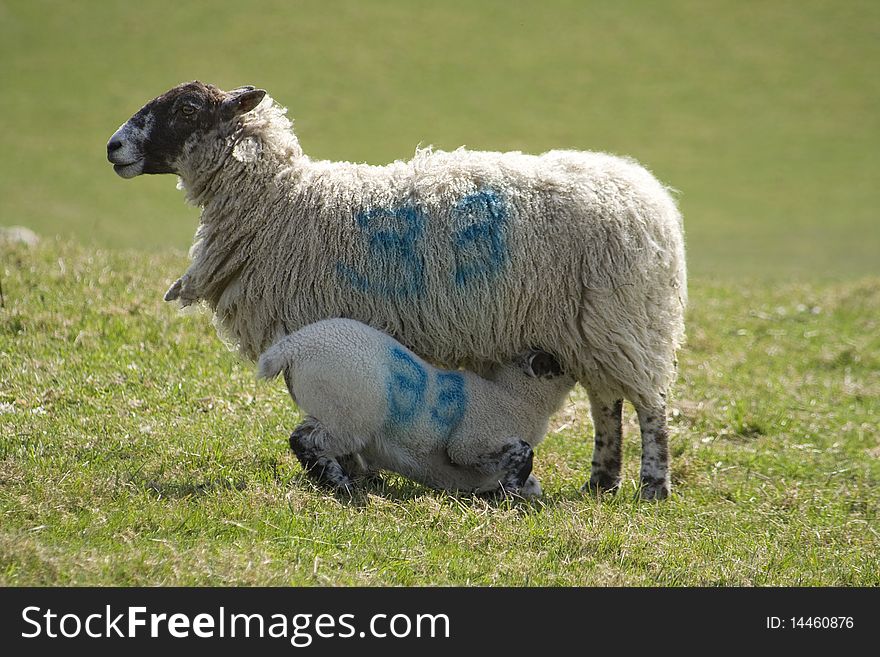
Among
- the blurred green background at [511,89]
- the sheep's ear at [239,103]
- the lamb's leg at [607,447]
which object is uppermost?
the blurred green background at [511,89]

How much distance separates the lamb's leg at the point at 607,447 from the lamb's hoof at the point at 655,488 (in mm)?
200

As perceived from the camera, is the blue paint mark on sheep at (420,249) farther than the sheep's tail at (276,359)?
Yes

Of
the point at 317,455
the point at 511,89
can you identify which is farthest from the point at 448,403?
the point at 511,89

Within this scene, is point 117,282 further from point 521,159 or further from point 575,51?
point 575,51

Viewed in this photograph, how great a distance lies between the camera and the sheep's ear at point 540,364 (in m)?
6.19

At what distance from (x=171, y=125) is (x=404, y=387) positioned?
81.1 inches

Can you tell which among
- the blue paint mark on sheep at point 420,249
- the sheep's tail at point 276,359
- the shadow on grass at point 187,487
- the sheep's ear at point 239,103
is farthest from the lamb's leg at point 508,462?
the sheep's ear at point 239,103

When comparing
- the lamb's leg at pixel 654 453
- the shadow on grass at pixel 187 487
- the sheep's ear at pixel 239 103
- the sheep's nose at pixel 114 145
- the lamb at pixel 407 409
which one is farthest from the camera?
the lamb's leg at pixel 654 453

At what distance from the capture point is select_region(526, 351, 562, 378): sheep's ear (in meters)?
6.19

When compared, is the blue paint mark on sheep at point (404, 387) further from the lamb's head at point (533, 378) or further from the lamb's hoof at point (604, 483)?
the lamb's hoof at point (604, 483)

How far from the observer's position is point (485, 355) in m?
6.36

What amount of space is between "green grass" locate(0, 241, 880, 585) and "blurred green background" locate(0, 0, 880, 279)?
1974 centimetres

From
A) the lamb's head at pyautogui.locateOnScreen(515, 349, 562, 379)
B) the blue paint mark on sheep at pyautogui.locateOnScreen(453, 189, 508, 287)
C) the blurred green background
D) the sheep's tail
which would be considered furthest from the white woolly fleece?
the blurred green background

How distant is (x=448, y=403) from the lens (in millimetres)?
6031
